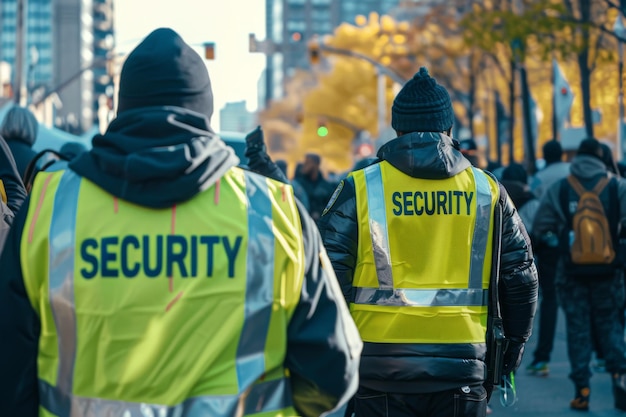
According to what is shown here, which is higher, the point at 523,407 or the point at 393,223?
the point at 393,223

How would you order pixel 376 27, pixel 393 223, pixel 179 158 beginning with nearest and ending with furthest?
pixel 179 158
pixel 393 223
pixel 376 27

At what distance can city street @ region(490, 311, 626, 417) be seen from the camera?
28.3ft

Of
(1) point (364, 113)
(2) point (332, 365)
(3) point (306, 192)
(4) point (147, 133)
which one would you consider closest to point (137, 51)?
(4) point (147, 133)

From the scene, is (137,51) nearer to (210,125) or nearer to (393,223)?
(210,125)

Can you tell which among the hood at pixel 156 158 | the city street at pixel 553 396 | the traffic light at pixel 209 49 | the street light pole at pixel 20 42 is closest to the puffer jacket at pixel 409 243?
the hood at pixel 156 158

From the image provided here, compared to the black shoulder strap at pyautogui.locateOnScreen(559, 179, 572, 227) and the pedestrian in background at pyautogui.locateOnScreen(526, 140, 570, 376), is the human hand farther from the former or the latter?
the pedestrian in background at pyautogui.locateOnScreen(526, 140, 570, 376)

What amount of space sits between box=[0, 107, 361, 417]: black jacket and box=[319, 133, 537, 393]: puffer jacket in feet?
5.10

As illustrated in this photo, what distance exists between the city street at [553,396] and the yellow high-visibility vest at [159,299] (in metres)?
5.95

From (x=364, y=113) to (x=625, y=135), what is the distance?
1995 inches

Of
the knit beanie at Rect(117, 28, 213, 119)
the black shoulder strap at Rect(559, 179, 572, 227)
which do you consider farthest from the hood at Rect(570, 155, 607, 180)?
the knit beanie at Rect(117, 28, 213, 119)

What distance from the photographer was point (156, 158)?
113 inches

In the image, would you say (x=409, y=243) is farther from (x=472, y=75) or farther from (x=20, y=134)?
(x=472, y=75)

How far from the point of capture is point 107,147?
9.72 ft

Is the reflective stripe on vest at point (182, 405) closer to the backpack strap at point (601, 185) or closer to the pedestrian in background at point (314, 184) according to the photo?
the backpack strap at point (601, 185)
